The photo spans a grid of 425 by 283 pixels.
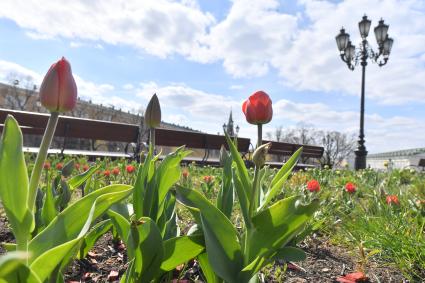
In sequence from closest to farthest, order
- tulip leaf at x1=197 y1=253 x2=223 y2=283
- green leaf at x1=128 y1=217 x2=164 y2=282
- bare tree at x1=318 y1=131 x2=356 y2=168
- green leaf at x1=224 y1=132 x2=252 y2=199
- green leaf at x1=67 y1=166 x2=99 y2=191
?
1. green leaf at x1=128 y1=217 x2=164 y2=282
2. green leaf at x1=224 y1=132 x2=252 y2=199
3. tulip leaf at x1=197 y1=253 x2=223 y2=283
4. green leaf at x1=67 y1=166 x2=99 y2=191
5. bare tree at x1=318 y1=131 x2=356 y2=168

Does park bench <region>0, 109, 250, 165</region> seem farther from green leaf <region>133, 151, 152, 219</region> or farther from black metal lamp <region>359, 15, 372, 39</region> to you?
black metal lamp <region>359, 15, 372, 39</region>

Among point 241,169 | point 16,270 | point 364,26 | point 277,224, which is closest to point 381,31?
point 364,26

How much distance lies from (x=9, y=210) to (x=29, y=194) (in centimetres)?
5

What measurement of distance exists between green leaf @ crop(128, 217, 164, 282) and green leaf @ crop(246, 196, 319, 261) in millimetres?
261

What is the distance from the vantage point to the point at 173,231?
1238mm

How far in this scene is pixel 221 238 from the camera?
0.98 metres

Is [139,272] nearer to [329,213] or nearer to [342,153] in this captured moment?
[329,213]

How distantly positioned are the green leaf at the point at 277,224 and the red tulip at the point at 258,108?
0.39 meters

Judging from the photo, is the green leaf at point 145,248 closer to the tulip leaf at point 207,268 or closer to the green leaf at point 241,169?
the tulip leaf at point 207,268

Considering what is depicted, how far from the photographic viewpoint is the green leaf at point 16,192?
30.3 inches

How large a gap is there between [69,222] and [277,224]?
0.51m

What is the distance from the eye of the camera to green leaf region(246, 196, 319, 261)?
86cm

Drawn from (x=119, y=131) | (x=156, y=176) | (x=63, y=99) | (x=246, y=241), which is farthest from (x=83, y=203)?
(x=119, y=131)

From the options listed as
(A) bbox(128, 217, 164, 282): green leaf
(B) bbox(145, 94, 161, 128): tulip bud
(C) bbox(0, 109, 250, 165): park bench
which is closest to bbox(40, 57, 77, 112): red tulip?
(A) bbox(128, 217, 164, 282): green leaf
